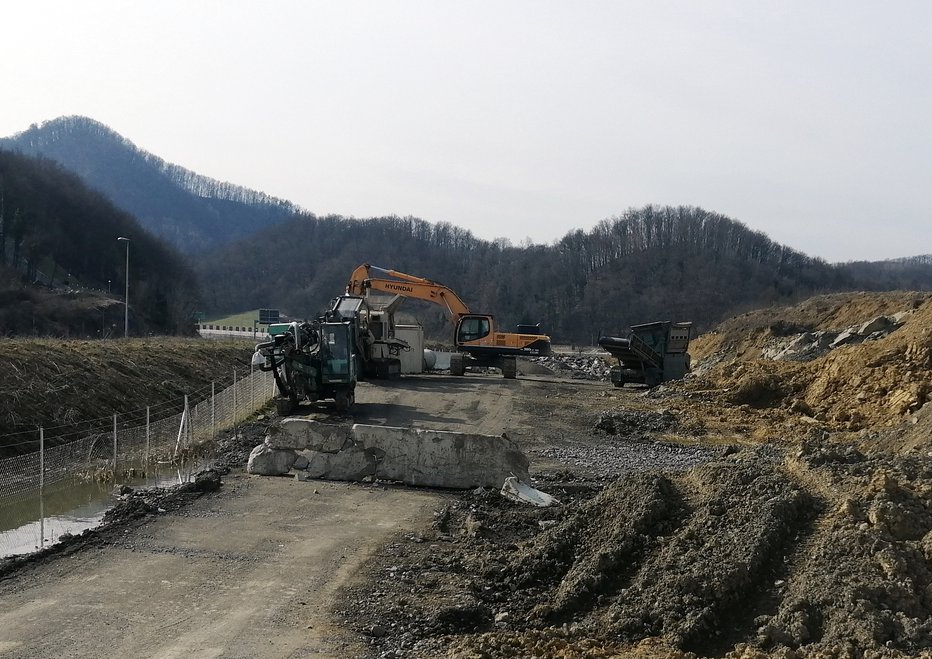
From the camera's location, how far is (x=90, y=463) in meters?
16.5

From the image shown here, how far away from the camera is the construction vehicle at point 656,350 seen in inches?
1278

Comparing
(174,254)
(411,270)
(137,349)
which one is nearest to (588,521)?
(137,349)

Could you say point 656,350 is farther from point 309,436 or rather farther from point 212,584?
point 212,584

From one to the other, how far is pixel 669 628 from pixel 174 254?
343 ft

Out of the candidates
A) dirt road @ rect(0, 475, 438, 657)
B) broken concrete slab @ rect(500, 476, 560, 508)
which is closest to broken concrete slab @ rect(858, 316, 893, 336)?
broken concrete slab @ rect(500, 476, 560, 508)

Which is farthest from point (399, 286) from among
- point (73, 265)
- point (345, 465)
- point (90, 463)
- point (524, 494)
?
point (73, 265)

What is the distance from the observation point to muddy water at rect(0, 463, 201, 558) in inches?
465

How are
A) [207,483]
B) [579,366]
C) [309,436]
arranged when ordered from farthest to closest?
[579,366], [309,436], [207,483]

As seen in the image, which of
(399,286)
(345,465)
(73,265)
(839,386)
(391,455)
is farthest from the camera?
(73,265)

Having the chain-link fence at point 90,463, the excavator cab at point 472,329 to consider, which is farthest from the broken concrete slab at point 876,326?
the chain-link fence at point 90,463

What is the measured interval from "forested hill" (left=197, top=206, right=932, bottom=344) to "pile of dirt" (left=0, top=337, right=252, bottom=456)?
65.4 m

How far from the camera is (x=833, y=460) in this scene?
9.72m

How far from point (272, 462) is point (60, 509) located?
3.24 meters

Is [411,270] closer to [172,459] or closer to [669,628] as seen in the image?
[172,459]
